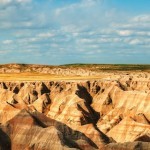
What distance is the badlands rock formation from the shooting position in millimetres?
43188

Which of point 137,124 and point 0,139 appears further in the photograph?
point 137,124

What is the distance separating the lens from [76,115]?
78562 millimetres

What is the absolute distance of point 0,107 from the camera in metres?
69.9

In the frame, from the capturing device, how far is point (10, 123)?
47.5 metres

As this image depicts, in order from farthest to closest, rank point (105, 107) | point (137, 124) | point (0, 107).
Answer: point (105, 107) < point (0, 107) < point (137, 124)

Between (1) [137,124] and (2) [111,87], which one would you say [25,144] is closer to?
(1) [137,124]

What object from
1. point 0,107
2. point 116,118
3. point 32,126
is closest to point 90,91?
point 116,118

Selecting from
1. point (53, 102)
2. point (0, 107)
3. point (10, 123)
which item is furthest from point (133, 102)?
point (10, 123)

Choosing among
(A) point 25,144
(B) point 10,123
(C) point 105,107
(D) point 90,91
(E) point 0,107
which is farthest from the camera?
(D) point 90,91

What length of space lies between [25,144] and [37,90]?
2349 inches

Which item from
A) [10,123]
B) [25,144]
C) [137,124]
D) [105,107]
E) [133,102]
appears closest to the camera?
[25,144]

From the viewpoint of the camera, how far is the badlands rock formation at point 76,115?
43188 millimetres

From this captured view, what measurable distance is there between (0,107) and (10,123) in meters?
22.8

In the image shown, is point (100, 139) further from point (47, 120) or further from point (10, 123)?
point (10, 123)
